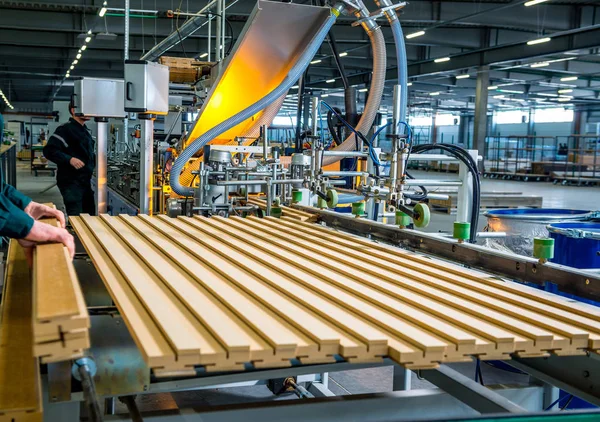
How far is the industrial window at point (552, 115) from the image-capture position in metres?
31.1

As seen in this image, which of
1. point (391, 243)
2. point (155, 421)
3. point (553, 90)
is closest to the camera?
point (155, 421)

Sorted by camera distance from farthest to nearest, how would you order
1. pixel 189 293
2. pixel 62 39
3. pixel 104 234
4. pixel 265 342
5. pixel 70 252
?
pixel 62 39, pixel 104 234, pixel 70 252, pixel 189 293, pixel 265 342

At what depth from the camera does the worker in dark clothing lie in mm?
5332

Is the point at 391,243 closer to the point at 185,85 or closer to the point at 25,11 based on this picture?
the point at 185,85

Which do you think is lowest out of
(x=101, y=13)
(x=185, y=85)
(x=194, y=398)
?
(x=194, y=398)

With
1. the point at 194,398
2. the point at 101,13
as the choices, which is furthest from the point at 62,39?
the point at 194,398

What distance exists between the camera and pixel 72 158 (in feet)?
17.5

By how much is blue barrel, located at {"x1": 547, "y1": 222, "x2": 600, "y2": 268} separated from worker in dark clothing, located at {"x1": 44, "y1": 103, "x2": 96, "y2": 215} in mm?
3964

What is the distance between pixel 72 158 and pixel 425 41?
11.4 meters

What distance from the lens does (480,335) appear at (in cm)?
146

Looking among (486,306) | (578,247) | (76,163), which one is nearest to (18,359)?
(486,306)

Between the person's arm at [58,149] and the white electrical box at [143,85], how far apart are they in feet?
4.49

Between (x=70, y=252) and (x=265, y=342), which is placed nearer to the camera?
(x=265, y=342)

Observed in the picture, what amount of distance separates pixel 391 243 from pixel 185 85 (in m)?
4.25
